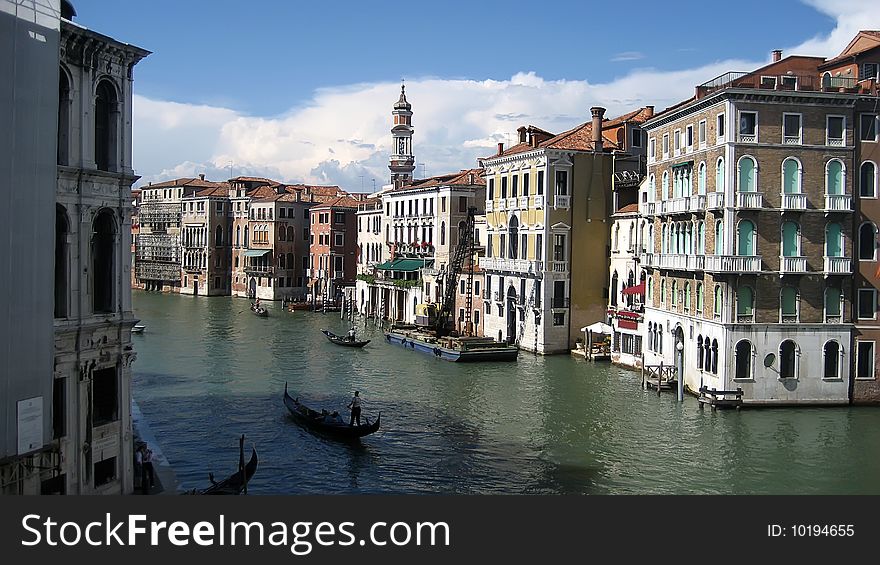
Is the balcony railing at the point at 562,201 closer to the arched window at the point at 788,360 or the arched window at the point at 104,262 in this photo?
the arched window at the point at 788,360

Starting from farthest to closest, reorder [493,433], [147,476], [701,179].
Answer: [701,179]
[493,433]
[147,476]

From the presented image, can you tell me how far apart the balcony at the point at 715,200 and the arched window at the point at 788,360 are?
3432 millimetres

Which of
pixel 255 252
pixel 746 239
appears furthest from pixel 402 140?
pixel 746 239

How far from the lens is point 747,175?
21906 millimetres

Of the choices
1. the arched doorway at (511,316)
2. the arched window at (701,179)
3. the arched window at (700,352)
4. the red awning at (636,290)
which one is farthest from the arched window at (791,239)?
the arched doorway at (511,316)

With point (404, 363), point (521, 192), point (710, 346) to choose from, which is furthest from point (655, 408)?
point (521, 192)

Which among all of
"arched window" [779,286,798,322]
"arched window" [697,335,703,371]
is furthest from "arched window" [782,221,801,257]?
"arched window" [697,335,703,371]

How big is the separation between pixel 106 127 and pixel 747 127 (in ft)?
49.1

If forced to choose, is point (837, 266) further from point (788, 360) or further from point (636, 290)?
point (636, 290)

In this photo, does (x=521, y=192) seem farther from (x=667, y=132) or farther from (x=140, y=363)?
(x=140, y=363)

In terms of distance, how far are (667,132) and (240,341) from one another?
1826cm

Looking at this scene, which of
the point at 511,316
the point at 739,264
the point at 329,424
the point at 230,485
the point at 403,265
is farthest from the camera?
the point at 403,265

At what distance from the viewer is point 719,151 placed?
22.3 meters

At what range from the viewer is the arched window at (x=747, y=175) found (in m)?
21.8
